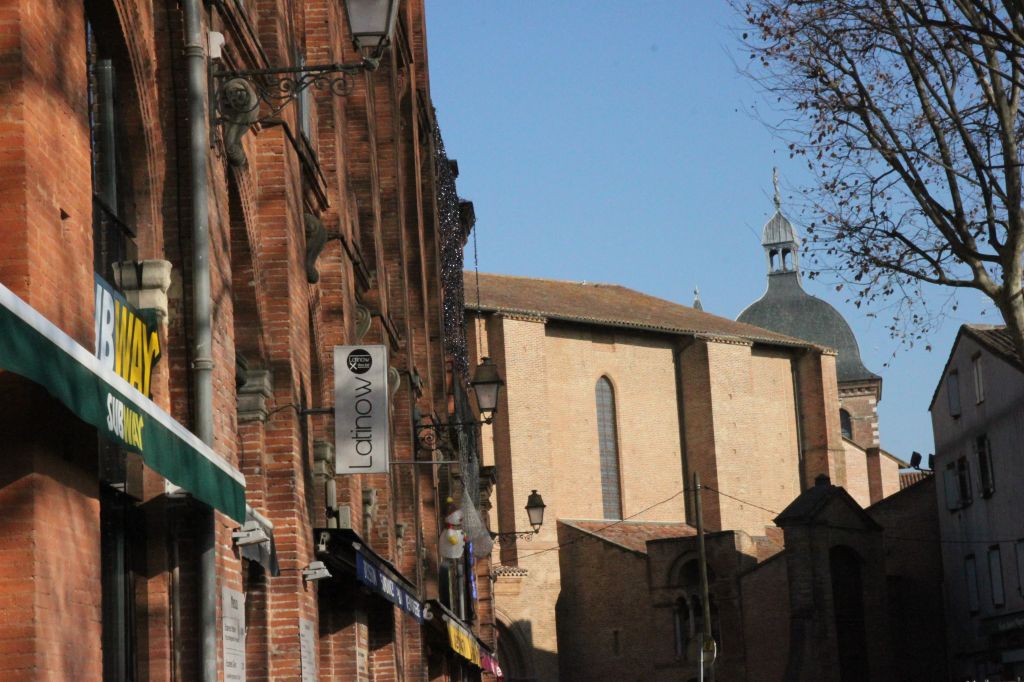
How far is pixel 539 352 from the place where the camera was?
5228cm

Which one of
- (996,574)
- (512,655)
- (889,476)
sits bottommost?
(512,655)

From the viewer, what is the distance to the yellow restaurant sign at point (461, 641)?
2317 centimetres

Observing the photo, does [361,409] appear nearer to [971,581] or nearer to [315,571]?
[315,571]

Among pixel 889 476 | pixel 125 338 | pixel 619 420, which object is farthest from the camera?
pixel 889 476

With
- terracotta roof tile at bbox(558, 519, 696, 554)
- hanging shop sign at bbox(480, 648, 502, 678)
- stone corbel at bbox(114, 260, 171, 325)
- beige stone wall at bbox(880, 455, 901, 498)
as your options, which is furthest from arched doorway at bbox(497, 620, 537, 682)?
stone corbel at bbox(114, 260, 171, 325)

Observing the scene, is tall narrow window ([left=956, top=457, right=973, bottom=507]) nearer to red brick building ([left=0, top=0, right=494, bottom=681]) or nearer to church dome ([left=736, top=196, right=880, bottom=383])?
red brick building ([left=0, top=0, right=494, bottom=681])

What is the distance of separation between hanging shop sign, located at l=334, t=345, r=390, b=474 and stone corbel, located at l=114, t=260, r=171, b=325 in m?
4.43

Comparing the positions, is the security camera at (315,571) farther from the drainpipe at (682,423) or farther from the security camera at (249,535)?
the drainpipe at (682,423)

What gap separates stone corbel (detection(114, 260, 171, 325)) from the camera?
30.2 feet

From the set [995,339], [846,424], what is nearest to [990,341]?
[995,339]

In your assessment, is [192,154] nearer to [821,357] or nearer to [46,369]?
[46,369]

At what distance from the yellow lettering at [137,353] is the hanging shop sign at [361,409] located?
459 cm

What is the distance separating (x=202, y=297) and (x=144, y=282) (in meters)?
0.51

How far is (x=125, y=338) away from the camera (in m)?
8.73
